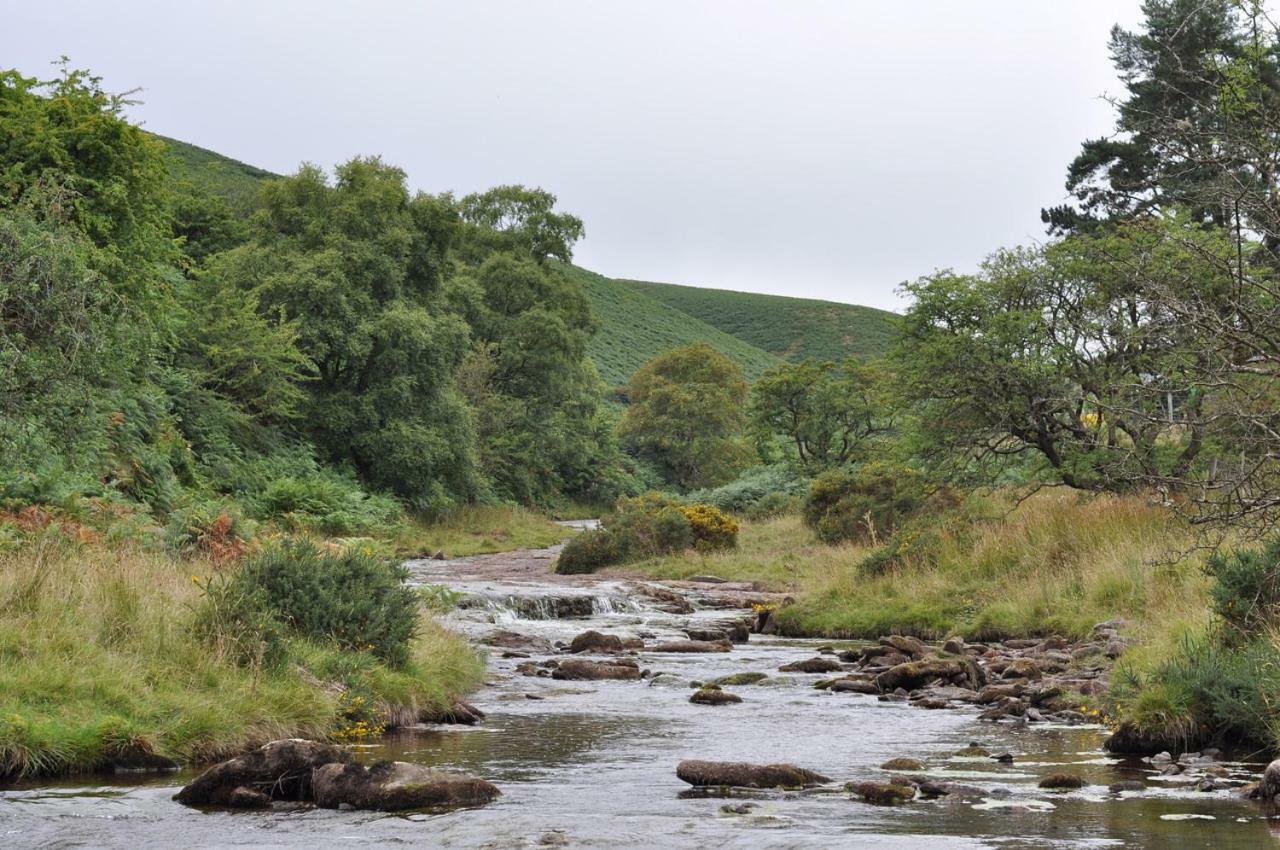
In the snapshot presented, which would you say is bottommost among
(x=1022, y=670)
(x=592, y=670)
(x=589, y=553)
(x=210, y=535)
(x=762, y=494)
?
(x=592, y=670)

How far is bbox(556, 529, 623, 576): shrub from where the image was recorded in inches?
1234

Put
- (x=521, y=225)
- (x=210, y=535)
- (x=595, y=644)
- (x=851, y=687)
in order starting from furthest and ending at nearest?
(x=521, y=225), (x=595, y=644), (x=210, y=535), (x=851, y=687)

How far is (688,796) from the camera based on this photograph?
8.23 metres

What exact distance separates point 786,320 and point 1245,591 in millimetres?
144369

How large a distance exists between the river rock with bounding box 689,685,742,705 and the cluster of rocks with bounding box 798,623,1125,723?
54.7 inches

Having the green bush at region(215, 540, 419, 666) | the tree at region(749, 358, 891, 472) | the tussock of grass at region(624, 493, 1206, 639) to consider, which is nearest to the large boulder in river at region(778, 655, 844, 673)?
the tussock of grass at region(624, 493, 1206, 639)

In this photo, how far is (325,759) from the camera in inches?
331

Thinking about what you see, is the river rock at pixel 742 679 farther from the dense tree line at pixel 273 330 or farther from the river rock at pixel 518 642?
the dense tree line at pixel 273 330

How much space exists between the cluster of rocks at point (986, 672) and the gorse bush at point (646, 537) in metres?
15.0

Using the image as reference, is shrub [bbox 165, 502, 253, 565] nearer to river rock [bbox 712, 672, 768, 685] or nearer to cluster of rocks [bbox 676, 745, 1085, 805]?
river rock [bbox 712, 672, 768, 685]

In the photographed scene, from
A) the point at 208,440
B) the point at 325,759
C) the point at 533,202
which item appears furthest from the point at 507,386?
the point at 325,759

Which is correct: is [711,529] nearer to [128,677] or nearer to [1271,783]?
[128,677]

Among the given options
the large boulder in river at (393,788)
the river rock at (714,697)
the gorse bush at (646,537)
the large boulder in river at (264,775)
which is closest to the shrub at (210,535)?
the river rock at (714,697)

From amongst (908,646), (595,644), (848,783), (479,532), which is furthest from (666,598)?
(479,532)
